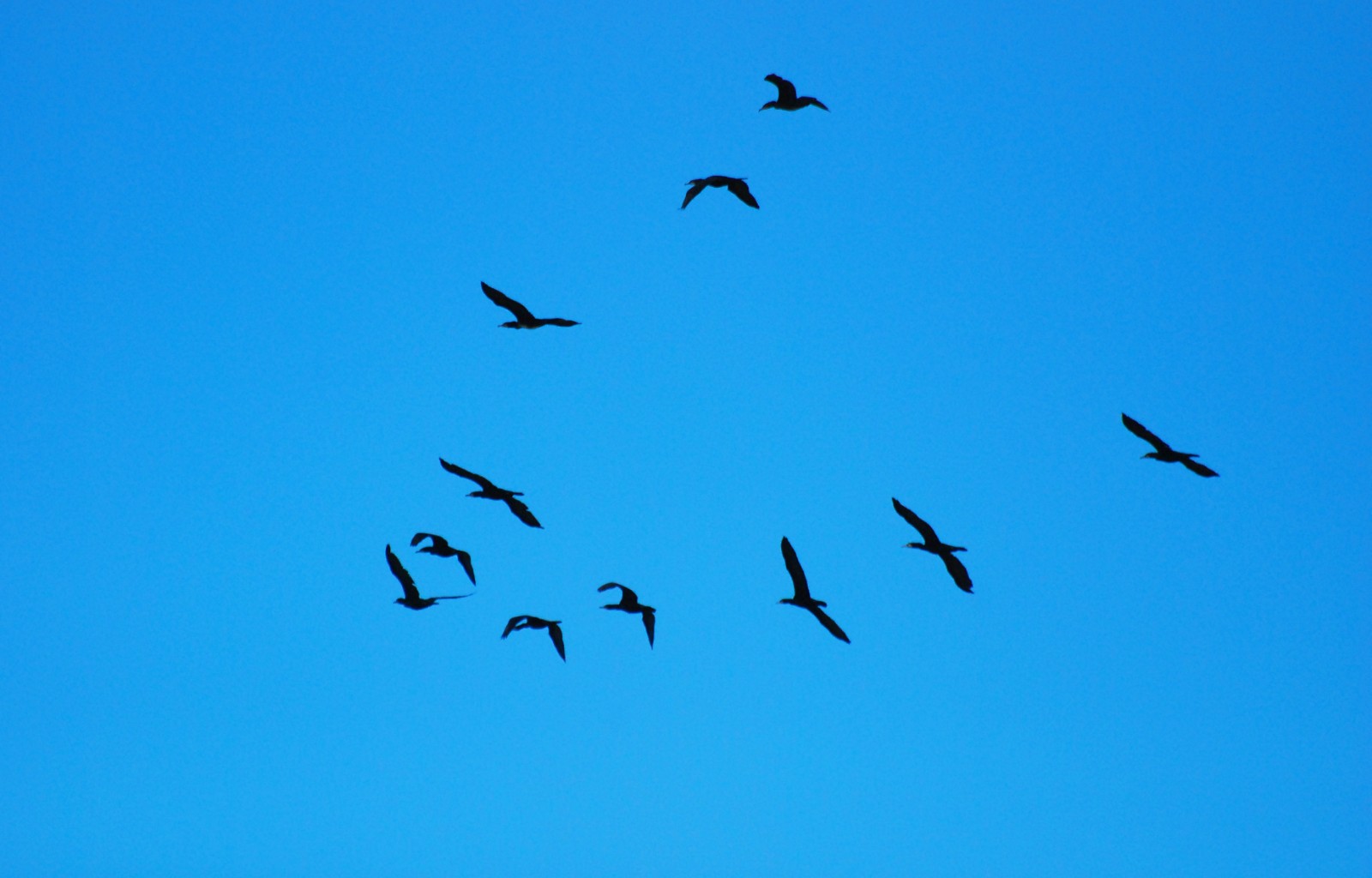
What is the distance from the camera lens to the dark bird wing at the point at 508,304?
36.2 meters

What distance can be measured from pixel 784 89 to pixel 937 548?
11248 mm

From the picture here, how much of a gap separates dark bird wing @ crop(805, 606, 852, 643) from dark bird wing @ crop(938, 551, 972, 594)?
290 cm

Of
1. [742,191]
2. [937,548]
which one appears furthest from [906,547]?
[742,191]

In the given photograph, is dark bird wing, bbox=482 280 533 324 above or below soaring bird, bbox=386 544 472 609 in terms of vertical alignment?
above

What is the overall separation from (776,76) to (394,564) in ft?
50.6

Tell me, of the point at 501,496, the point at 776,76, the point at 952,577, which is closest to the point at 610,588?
the point at 501,496

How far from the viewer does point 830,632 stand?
35.6 meters

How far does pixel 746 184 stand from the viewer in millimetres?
37594

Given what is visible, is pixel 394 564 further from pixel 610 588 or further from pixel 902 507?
pixel 902 507

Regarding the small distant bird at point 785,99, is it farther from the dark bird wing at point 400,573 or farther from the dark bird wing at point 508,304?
the dark bird wing at point 400,573

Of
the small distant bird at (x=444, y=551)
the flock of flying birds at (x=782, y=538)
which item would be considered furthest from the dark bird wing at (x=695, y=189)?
the small distant bird at (x=444, y=551)

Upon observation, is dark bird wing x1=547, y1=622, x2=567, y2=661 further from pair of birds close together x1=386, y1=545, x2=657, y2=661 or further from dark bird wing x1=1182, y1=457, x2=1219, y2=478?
dark bird wing x1=1182, y1=457, x2=1219, y2=478

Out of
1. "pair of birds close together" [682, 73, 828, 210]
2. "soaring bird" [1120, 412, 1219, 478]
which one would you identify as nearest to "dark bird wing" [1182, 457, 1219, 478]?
"soaring bird" [1120, 412, 1219, 478]

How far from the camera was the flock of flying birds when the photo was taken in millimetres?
35250
